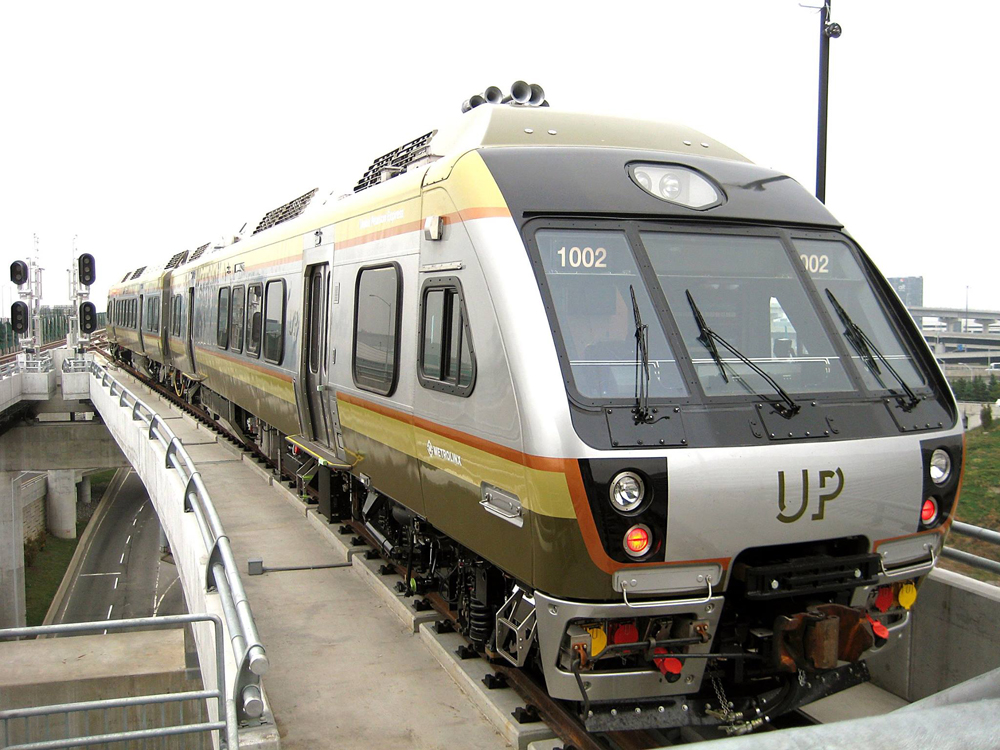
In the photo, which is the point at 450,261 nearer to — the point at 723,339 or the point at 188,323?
the point at 723,339

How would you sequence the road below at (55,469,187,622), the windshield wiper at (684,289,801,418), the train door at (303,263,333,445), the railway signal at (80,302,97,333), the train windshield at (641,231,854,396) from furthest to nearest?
the road below at (55,469,187,622) < the railway signal at (80,302,97,333) < the train door at (303,263,333,445) < the train windshield at (641,231,854,396) < the windshield wiper at (684,289,801,418)

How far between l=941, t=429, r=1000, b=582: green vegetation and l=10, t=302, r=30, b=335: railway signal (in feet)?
88.7

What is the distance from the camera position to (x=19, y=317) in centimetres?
2970

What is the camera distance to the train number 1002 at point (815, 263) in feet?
18.3

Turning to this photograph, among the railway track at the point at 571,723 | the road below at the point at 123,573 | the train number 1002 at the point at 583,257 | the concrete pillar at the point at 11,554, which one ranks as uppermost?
the train number 1002 at the point at 583,257

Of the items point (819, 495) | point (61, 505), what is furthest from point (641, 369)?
point (61, 505)

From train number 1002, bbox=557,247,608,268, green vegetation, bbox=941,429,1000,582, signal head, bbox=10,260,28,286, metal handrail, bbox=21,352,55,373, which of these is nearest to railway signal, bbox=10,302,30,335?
signal head, bbox=10,260,28,286

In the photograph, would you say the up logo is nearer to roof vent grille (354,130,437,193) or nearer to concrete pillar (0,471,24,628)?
roof vent grille (354,130,437,193)

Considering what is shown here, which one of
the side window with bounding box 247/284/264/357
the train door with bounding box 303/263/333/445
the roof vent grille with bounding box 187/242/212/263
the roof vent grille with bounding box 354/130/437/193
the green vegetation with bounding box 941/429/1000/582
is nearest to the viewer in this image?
the roof vent grille with bounding box 354/130/437/193

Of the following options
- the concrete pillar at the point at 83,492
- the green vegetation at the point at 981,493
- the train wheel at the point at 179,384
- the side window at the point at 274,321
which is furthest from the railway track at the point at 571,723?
the concrete pillar at the point at 83,492

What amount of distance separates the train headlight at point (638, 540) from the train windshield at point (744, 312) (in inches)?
34.2

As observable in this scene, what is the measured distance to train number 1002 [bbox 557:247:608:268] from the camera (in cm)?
501

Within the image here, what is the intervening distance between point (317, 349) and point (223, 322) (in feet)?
21.3

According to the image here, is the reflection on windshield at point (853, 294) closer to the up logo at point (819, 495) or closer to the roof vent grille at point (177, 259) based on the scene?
the up logo at point (819, 495)
